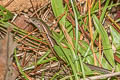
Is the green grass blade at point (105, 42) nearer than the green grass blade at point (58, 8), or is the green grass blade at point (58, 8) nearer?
the green grass blade at point (105, 42)

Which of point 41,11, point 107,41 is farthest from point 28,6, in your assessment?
point 107,41

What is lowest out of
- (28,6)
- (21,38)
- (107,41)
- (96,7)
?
(107,41)

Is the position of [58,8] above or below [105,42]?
above

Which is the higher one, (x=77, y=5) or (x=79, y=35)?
(x=77, y=5)

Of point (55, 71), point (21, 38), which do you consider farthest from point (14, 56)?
point (55, 71)

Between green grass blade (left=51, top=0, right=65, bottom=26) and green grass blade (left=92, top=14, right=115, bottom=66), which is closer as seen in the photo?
green grass blade (left=92, top=14, right=115, bottom=66)

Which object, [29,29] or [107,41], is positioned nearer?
[107,41]

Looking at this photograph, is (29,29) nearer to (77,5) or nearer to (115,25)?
(77,5)

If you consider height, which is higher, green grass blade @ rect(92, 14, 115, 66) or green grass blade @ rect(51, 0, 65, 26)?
green grass blade @ rect(51, 0, 65, 26)

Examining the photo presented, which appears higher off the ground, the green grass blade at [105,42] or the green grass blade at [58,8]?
the green grass blade at [58,8]
